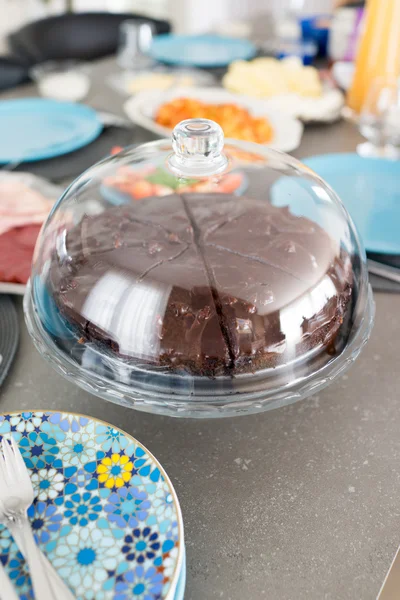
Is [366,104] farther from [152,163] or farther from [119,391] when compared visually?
[119,391]

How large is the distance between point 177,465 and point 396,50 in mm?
1480

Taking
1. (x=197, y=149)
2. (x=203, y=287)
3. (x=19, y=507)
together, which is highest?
(x=197, y=149)

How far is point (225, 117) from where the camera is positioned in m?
1.48

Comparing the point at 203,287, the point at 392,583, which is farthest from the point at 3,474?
the point at 392,583

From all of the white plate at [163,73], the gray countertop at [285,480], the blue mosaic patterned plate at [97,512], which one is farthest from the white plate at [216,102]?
the blue mosaic patterned plate at [97,512]

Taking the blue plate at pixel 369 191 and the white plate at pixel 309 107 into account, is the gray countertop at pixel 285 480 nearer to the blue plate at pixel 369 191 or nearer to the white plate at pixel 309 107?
the blue plate at pixel 369 191

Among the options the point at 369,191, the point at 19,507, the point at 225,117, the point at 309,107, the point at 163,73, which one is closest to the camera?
the point at 19,507

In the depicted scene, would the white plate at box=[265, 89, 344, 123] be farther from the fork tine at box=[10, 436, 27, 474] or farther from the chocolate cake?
the fork tine at box=[10, 436, 27, 474]

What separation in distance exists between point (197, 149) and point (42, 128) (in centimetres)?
96

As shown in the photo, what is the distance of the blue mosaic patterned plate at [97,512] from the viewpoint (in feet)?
1.69

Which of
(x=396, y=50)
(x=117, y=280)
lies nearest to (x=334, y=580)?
(x=117, y=280)

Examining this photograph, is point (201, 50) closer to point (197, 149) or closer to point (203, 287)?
point (197, 149)

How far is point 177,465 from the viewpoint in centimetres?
72

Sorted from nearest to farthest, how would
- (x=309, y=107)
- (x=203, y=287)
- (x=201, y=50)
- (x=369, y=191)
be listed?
(x=203, y=287) → (x=369, y=191) → (x=309, y=107) → (x=201, y=50)
